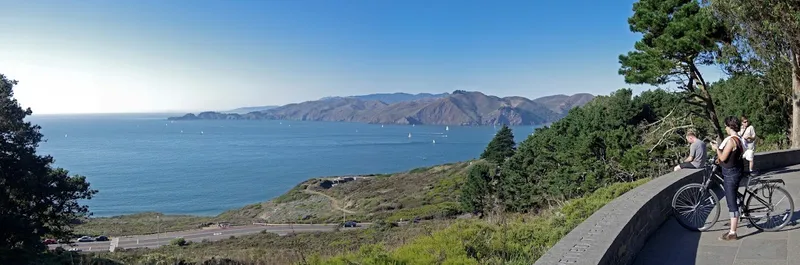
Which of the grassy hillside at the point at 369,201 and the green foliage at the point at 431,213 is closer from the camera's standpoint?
the green foliage at the point at 431,213

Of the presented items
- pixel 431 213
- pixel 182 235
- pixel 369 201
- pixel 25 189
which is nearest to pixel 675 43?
pixel 25 189

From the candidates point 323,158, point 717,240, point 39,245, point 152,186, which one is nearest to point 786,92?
point 717,240

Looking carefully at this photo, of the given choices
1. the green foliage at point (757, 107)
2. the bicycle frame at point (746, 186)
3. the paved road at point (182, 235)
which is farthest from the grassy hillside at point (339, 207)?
the bicycle frame at point (746, 186)

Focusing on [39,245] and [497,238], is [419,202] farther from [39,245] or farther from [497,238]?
[497,238]

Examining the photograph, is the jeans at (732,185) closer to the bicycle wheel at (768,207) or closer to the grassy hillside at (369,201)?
the bicycle wheel at (768,207)

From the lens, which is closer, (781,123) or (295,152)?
(781,123)
